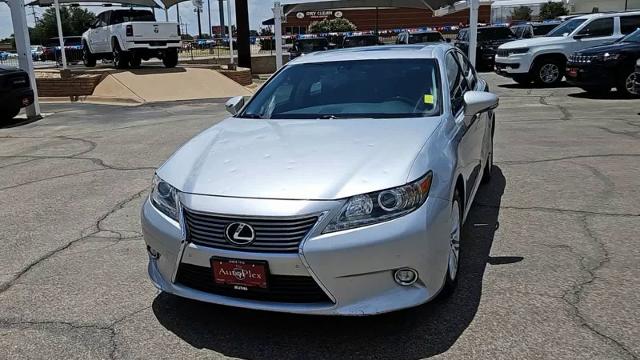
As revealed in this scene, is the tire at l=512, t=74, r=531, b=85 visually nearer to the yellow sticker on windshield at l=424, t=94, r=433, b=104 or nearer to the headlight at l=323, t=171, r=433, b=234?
the yellow sticker on windshield at l=424, t=94, r=433, b=104

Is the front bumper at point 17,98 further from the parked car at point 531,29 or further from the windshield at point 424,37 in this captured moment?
the parked car at point 531,29

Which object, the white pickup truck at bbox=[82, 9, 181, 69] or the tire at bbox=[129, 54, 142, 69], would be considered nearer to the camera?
the white pickup truck at bbox=[82, 9, 181, 69]

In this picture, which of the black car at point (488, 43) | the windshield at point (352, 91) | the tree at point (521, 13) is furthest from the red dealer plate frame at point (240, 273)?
the tree at point (521, 13)

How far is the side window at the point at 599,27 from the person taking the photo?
16.2m

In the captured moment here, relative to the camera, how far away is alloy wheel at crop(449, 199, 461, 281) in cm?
336

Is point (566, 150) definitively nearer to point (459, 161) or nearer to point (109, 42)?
point (459, 161)

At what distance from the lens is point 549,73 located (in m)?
16.3

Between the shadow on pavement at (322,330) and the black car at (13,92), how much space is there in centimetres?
1023

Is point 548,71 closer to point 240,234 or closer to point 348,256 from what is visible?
point 348,256

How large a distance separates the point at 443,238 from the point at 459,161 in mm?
842

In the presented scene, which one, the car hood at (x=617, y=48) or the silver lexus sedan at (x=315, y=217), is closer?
the silver lexus sedan at (x=315, y=217)

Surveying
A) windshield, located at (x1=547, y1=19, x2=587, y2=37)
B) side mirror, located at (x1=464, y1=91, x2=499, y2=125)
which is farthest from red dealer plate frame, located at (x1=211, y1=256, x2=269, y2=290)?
windshield, located at (x1=547, y1=19, x2=587, y2=37)

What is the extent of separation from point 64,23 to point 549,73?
74.5 metres

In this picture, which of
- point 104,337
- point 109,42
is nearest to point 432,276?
point 104,337
